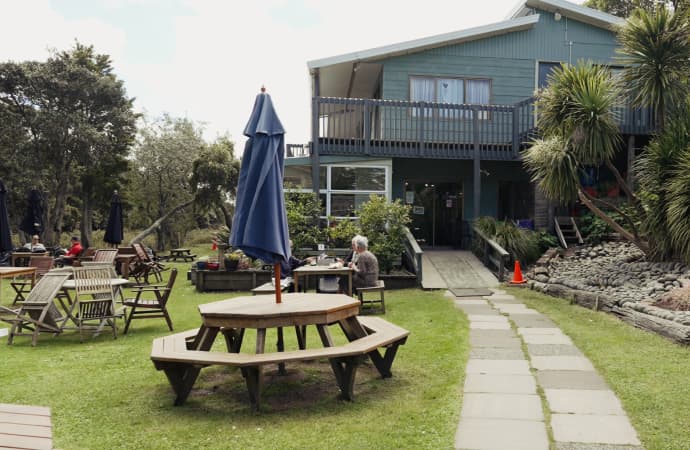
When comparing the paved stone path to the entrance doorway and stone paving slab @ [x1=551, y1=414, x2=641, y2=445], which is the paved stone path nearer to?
stone paving slab @ [x1=551, y1=414, x2=641, y2=445]

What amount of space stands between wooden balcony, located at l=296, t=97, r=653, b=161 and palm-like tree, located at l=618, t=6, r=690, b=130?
134 inches

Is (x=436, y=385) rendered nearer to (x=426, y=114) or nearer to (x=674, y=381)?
(x=674, y=381)

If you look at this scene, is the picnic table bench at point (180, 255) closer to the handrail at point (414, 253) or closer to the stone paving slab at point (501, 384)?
the handrail at point (414, 253)

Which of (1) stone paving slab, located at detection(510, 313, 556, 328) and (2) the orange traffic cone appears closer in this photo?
(1) stone paving slab, located at detection(510, 313, 556, 328)

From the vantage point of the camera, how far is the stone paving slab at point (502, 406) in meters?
3.88

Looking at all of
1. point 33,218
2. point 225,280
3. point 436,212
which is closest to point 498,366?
point 225,280

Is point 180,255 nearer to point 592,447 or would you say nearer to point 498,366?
point 498,366

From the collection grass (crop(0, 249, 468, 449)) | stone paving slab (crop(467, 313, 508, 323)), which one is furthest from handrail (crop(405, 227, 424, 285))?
grass (crop(0, 249, 468, 449))

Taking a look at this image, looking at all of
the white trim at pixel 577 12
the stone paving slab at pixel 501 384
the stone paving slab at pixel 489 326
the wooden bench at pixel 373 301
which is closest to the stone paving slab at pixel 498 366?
the stone paving slab at pixel 501 384

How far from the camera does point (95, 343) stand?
22.2ft

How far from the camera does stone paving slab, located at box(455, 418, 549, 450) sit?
3342mm

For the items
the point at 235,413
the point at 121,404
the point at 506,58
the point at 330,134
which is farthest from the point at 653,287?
the point at 506,58

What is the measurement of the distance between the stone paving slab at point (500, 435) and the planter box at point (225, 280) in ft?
26.9

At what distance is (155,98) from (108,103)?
3455 millimetres
